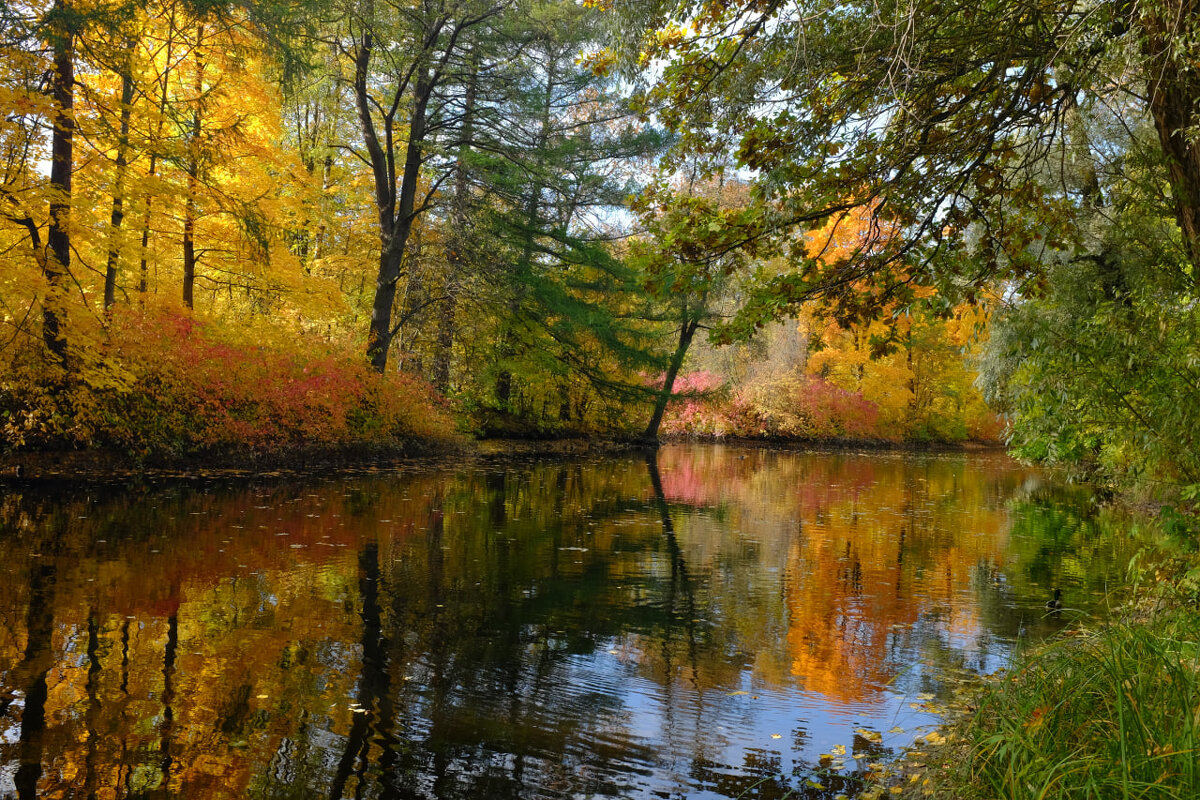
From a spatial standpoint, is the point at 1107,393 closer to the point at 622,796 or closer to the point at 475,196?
the point at 622,796

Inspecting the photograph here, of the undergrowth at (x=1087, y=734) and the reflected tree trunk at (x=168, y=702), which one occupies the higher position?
the undergrowth at (x=1087, y=734)

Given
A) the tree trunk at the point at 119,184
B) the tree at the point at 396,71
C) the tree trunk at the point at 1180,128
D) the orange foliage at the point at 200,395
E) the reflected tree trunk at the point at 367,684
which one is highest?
the tree at the point at 396,71

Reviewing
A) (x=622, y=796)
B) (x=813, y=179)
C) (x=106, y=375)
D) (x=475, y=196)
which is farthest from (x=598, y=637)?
(x=475, y=196)

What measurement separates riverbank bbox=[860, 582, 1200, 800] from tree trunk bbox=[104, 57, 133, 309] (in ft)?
39.7

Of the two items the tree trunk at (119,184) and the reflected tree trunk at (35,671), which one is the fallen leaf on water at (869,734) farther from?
the tree trunk at (119,184)

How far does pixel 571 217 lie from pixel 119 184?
1264 cm

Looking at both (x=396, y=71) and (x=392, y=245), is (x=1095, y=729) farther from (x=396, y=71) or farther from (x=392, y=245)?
(x=396, y=71)

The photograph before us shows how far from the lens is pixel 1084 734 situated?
3086 mm

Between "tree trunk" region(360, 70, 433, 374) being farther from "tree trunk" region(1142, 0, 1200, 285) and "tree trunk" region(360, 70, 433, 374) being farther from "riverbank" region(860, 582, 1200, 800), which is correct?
"riverbank" region(860, 582, 1200, 800)

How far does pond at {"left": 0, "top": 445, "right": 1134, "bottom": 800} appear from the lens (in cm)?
391

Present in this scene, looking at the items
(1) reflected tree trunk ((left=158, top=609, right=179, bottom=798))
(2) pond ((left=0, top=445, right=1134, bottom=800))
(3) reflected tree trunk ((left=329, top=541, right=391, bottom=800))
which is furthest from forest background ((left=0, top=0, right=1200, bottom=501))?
(1) reflected tree trunk ((left=158, top=609, right=179, bottom=798))

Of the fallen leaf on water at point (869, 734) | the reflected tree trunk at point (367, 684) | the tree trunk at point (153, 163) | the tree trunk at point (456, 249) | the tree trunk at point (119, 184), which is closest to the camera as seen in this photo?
the reflected tree trunk at point (367, 684)

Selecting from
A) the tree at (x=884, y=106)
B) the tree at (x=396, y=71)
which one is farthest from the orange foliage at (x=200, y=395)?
the tree at (x=884, y=106)

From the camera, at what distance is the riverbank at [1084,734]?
8.84 ft
